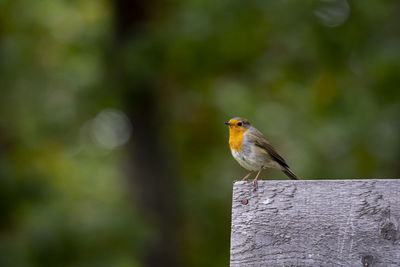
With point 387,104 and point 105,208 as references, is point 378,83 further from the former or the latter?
point 105,208

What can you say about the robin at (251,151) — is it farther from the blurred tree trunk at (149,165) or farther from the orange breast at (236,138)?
the blurred tree trunk at (149,165)

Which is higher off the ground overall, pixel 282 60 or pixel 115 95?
pixel 282 60

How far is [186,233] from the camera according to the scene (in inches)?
402

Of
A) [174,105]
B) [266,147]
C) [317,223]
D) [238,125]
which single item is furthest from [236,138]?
[174,105]

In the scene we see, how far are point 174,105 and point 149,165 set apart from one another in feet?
3.68

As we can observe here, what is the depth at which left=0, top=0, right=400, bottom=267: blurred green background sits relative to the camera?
24.7ft

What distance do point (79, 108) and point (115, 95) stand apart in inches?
30.8

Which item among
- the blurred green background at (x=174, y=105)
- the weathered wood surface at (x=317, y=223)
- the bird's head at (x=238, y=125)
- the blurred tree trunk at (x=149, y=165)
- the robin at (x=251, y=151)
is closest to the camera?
the weathered wood surface at (x=317, y=223)

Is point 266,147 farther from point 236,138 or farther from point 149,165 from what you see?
→ point 149,165

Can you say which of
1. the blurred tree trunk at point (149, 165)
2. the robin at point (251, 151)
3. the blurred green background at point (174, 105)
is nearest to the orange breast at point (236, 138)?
the robin at point (251, 151)

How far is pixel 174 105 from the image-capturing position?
1005 centimetres

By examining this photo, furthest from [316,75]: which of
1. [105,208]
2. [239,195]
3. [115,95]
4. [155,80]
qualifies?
[239,195]

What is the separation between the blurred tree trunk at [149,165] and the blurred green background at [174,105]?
0.02 metres

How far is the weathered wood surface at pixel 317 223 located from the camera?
220cm
